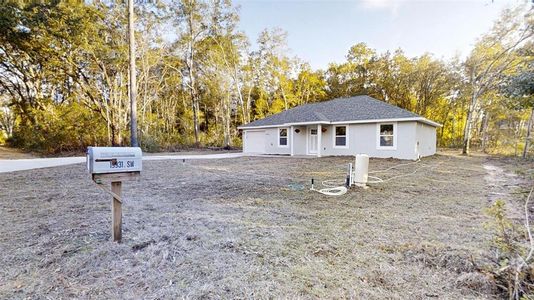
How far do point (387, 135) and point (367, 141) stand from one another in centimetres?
102

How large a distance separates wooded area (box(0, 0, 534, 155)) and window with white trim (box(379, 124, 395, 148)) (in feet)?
15.0

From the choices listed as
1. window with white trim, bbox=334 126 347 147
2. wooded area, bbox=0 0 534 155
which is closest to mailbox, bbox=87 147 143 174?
wooded area, bbox=0 0 534 155

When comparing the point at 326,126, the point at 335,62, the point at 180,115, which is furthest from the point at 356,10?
the point at 180,115

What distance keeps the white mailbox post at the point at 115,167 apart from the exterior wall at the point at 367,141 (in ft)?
40.1

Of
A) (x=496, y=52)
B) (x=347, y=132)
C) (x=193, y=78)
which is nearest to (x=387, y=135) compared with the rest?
(x=347, y=132)

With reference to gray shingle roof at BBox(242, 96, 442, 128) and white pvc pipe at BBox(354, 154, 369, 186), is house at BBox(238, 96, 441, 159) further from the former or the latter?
white pvc pipe at BBox(354, 154, 369, 186)

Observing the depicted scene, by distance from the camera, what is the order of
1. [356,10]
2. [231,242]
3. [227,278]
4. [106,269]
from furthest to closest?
[356,10] → [231,242] → [106,269] → [227,278]

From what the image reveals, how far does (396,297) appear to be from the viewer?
70.6 inches

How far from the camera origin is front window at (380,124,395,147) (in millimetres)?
12228

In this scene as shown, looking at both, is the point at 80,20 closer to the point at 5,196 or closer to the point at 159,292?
the point at 5,196

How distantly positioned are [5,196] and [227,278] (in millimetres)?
5453

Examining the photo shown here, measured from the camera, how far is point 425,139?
14.0 m

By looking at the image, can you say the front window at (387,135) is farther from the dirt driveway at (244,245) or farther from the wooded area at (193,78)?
the dirt driveway at (244,245)

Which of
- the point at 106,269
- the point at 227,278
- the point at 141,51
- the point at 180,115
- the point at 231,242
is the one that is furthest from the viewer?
the point at 180,115
